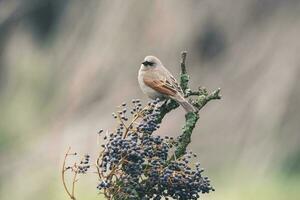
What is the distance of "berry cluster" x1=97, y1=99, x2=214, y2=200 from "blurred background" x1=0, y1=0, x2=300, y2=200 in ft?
52.7

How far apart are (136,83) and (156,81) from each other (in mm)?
21928

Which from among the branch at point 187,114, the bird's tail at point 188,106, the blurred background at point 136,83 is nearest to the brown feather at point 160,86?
the branch at point 187,114

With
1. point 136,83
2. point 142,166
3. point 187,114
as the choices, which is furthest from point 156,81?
point 136,83

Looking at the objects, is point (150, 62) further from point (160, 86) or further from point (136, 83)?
point (136, 83)

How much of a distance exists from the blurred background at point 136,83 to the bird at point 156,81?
47.6ft

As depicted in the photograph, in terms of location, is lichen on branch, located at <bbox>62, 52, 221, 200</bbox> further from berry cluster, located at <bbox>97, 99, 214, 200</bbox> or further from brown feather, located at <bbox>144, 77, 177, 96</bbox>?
brown feather, located at <bbox>144, 77, 177, 96</bbox>

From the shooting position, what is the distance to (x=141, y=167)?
3.26 metres

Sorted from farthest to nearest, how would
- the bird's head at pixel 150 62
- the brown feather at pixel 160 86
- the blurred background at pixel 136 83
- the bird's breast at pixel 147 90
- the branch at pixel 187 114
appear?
the blurred background at pixel 136 83 < the bird's head at pixel 150 62 < the bird's breast at pixel 147 90 < the brown feather at pixel 160 86 < the branch at pixel 187 114

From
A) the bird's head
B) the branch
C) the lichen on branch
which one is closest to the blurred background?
the bird's head

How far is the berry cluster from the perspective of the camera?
326 centimetres

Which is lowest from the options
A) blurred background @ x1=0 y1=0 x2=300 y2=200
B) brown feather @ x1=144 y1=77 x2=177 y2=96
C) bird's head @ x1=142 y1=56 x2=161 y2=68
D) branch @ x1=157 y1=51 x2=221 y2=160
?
branch @ x1=157 y1=51 x2=221 y2=160

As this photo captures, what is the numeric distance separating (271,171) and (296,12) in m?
5.89

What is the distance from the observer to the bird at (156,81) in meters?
4.51

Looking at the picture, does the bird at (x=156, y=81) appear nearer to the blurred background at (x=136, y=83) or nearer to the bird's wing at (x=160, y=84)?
the bird's wing at (x=160, y=84)
